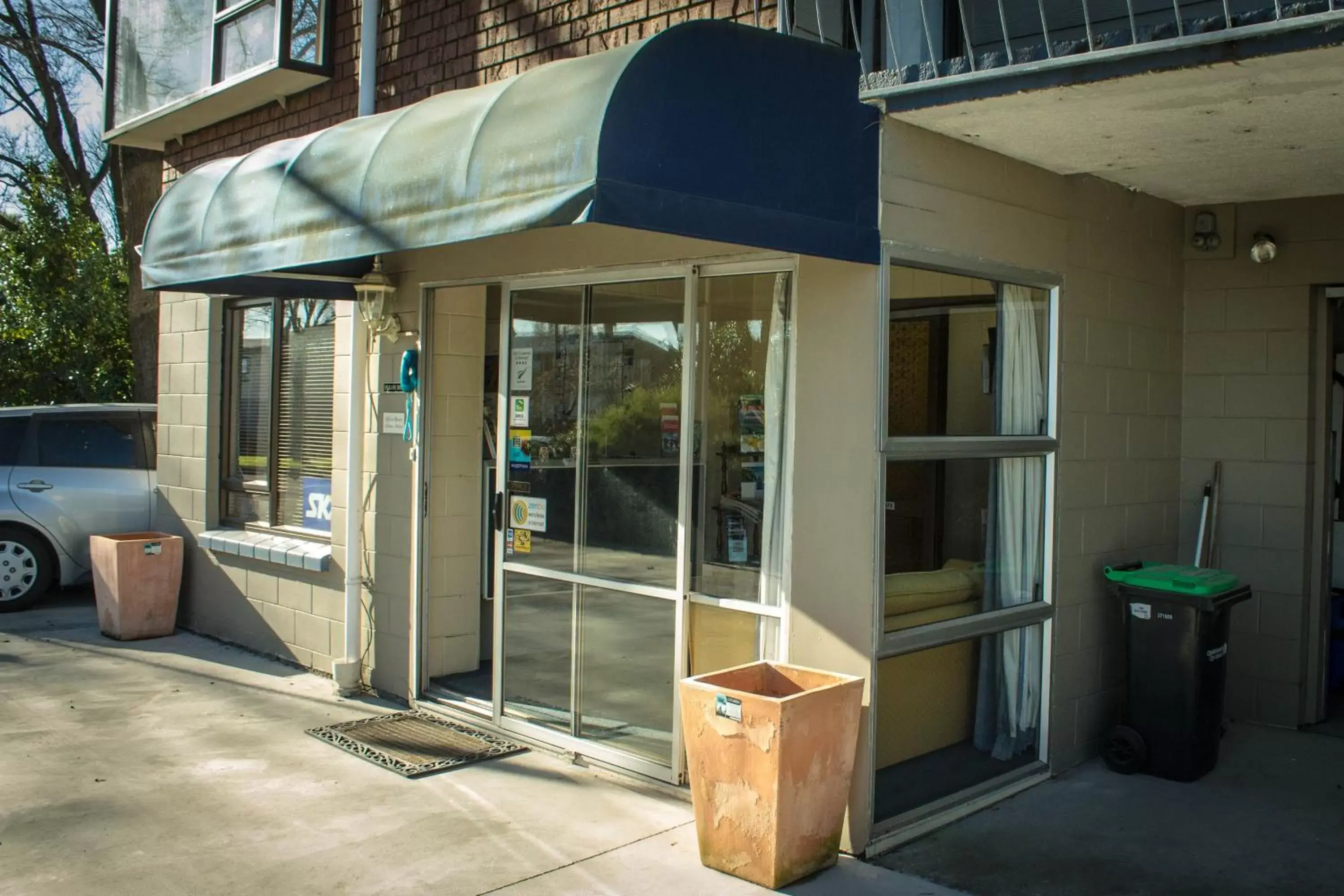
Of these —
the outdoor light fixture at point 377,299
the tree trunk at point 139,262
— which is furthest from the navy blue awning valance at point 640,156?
the tree trunk at point 139,262

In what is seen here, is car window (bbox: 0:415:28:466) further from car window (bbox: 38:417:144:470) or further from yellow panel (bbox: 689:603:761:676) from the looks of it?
yellow panel (bbox: 689:603:761:676)

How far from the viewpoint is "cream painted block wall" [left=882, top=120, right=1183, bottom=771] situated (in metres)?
4.96

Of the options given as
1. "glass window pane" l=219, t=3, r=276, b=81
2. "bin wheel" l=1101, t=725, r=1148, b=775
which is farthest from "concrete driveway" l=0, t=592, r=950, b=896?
"glass window pane" l=219, t=3, r=276, b=81

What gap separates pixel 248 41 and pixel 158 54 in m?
1.39

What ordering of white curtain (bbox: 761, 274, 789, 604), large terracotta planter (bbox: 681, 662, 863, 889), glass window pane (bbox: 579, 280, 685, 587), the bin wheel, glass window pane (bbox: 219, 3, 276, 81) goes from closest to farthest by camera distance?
1. large terracotta planter (bbox: 681, 662, 863, 889)
2. white curtain (bbox: 761, 274, 789, 604)
3. glass window pane (bbox: 579, 280, 685, 587)
4. the bin wheel
5. glass window pane (bbox: 219, 3, 276, 81)

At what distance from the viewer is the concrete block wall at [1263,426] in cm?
627

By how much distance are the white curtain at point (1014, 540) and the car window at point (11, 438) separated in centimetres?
808

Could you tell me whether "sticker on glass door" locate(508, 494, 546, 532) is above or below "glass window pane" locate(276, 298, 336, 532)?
below

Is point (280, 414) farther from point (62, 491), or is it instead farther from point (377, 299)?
point (62, 491)

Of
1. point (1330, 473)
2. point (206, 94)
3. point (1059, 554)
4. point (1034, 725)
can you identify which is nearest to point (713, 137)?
point (1059, 554)

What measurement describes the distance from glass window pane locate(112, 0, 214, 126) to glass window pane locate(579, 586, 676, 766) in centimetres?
542

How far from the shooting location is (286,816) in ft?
16.4

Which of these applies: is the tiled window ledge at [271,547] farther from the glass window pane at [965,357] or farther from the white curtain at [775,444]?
the glass window pane at [965,357]

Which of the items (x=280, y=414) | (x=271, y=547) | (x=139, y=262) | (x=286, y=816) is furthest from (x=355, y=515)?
(x=139, y=262)
